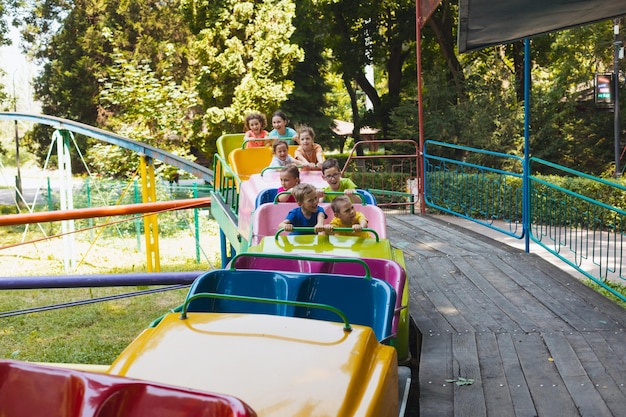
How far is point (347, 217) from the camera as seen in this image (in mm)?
4910

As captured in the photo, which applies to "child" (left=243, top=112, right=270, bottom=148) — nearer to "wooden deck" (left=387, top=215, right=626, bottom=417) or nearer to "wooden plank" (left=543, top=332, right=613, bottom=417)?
"wooden deck" (left=387, top=215, right=626, bottom=417)

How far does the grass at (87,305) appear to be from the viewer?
7582mm

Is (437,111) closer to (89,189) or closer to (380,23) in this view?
(380,23)

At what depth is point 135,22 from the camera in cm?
2591

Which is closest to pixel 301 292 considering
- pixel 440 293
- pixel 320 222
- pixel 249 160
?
pixel 320 222

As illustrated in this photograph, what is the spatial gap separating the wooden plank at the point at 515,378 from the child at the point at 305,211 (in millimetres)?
1526

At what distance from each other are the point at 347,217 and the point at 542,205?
4.05 meters

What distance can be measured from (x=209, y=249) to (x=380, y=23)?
12347 millimetres

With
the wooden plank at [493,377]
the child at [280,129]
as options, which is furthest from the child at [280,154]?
the wooden plank at [493,377]

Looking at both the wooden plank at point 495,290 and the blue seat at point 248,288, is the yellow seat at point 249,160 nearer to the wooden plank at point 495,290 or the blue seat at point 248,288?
the wooden plank at point 495,290

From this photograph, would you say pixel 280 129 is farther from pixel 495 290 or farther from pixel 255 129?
pixel 495 290

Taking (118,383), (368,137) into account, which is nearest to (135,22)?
(368,137)

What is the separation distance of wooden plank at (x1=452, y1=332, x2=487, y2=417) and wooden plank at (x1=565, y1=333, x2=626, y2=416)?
61cm

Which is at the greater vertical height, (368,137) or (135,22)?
(135,22)
